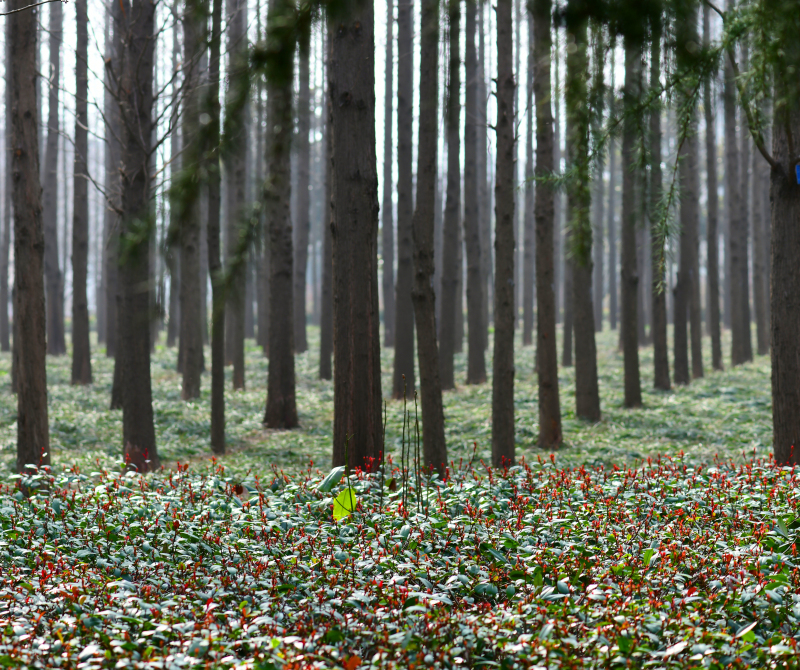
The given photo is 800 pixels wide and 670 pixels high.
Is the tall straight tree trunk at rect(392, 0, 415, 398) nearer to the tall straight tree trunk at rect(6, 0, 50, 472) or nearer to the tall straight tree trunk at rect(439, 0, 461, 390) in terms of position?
the tall straight tree trunk at rect(439, 0, 461, 390)

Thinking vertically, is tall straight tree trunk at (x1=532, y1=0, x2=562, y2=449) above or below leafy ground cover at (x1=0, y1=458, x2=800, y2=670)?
above

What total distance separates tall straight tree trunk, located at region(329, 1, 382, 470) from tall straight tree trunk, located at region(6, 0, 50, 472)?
353 centimetres

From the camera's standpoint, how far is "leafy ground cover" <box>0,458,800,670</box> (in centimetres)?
337

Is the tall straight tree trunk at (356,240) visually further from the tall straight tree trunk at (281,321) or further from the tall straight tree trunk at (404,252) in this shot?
the tall straight tree trunk at (404,252)

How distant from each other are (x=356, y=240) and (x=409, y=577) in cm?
389

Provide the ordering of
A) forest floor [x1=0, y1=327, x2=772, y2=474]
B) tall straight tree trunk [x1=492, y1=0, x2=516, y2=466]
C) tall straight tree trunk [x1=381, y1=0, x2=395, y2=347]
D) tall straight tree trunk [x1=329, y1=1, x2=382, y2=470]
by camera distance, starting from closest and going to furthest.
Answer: tall straight tree trunk [x1=329, y1=1, x2=382, y2=470] → tall straight tree trunk [x1=492, y1=0, x2=516, y2=466] → forest floor [x1=0, y1=327, x2=772, y2=474] → tall straight tree trunk [x1=381, y1=0, x2=395, y2=347]

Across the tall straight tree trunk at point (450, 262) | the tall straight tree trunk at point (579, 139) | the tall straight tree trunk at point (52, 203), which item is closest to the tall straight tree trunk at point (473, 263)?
the tall straight tree trunk at point (450, 262)

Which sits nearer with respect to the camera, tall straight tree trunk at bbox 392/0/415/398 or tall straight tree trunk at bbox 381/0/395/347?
tall straight tree trunk at bbox 392/0/415/398

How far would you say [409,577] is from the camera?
14.1 ft

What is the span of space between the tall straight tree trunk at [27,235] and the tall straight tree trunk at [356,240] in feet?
11.6

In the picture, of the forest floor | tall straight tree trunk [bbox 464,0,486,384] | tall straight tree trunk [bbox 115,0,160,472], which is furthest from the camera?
tall straight tree trunk [bbox 464,0,486,384]

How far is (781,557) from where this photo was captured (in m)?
4.43

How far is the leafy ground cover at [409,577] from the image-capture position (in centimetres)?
337

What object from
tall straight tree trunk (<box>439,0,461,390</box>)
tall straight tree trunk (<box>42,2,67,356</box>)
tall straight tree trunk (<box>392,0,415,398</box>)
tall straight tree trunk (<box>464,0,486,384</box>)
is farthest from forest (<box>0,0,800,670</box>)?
tall straight tree trunk (<box>42,2,67,356</box>)
